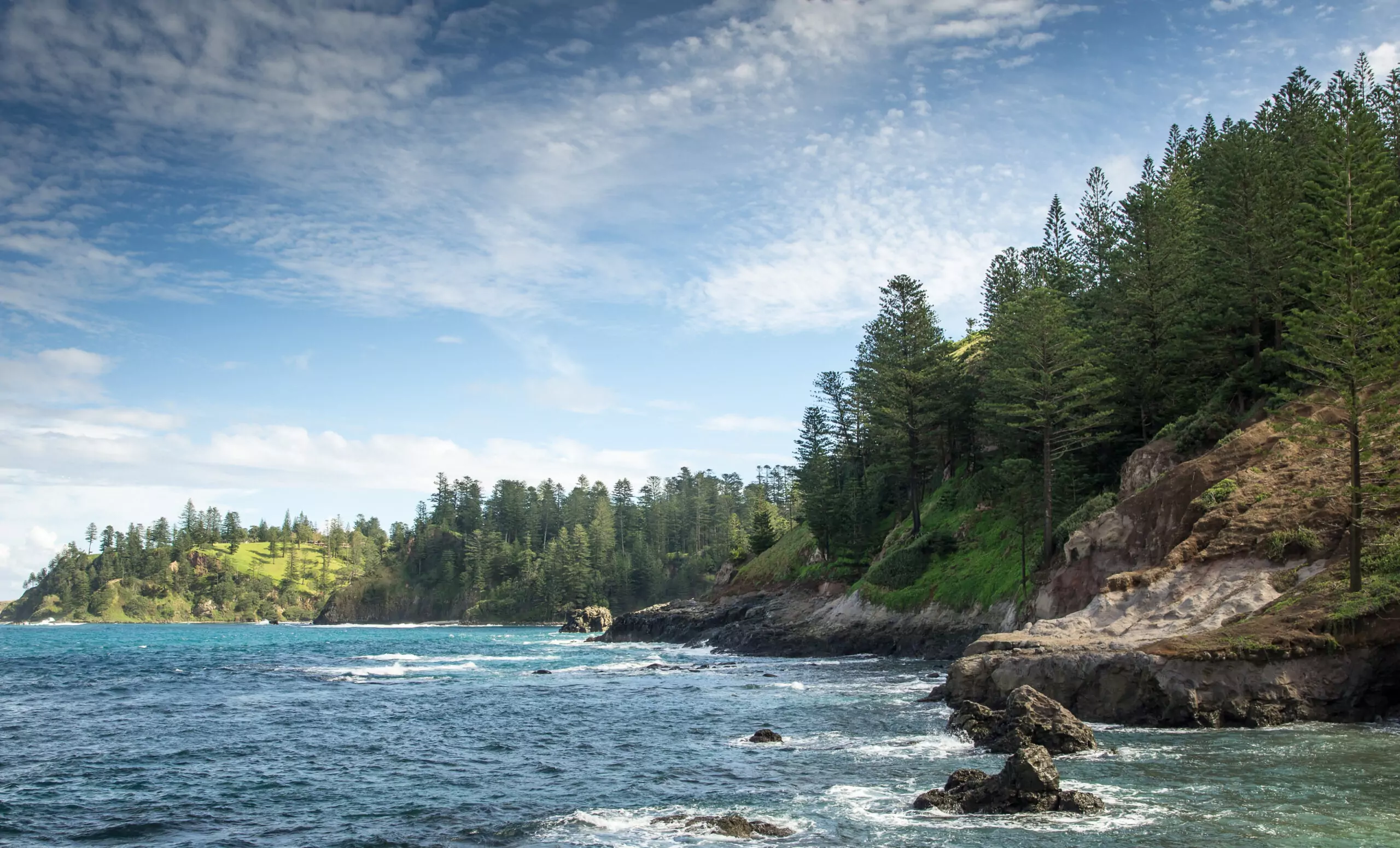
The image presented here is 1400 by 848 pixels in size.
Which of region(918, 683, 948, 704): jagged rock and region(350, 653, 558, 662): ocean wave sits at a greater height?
region(918, 683, 948, 704): jagged rock

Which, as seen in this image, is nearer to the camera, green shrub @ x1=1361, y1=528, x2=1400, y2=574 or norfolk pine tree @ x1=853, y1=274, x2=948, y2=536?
green shrub @ x1=1361, y1=528, x2=1400, y2=574

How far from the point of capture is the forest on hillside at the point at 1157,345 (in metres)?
30.1

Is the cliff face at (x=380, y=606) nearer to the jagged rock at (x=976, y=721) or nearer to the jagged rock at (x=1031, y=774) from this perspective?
the jagged rock at (x=976, y=721)

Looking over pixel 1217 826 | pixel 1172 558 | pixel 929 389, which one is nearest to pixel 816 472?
pixel 929 389

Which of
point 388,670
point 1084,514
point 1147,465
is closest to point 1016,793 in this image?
point 1147,465

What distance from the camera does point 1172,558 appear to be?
34.1m

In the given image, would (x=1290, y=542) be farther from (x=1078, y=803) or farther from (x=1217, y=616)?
(x=1078, y=803)

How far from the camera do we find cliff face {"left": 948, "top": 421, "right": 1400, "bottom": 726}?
82.1 ft

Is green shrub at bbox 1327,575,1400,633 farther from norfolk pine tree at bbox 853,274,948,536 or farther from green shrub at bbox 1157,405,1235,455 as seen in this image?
norfolk pine tree at bbox 853,274,948,536

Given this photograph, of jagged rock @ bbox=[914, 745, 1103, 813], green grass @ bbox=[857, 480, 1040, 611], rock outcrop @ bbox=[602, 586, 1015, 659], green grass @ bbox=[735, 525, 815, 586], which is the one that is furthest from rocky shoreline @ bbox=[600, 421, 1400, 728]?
green grass @ bbox=[735, 525, 815, 586]

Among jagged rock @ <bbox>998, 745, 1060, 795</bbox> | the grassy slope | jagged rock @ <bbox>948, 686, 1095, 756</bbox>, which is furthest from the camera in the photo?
the grassy slope

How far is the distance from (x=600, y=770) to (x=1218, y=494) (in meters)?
27.0

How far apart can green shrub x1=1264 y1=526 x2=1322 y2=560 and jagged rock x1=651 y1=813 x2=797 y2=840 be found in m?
23.6

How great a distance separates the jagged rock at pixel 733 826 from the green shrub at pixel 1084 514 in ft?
106
